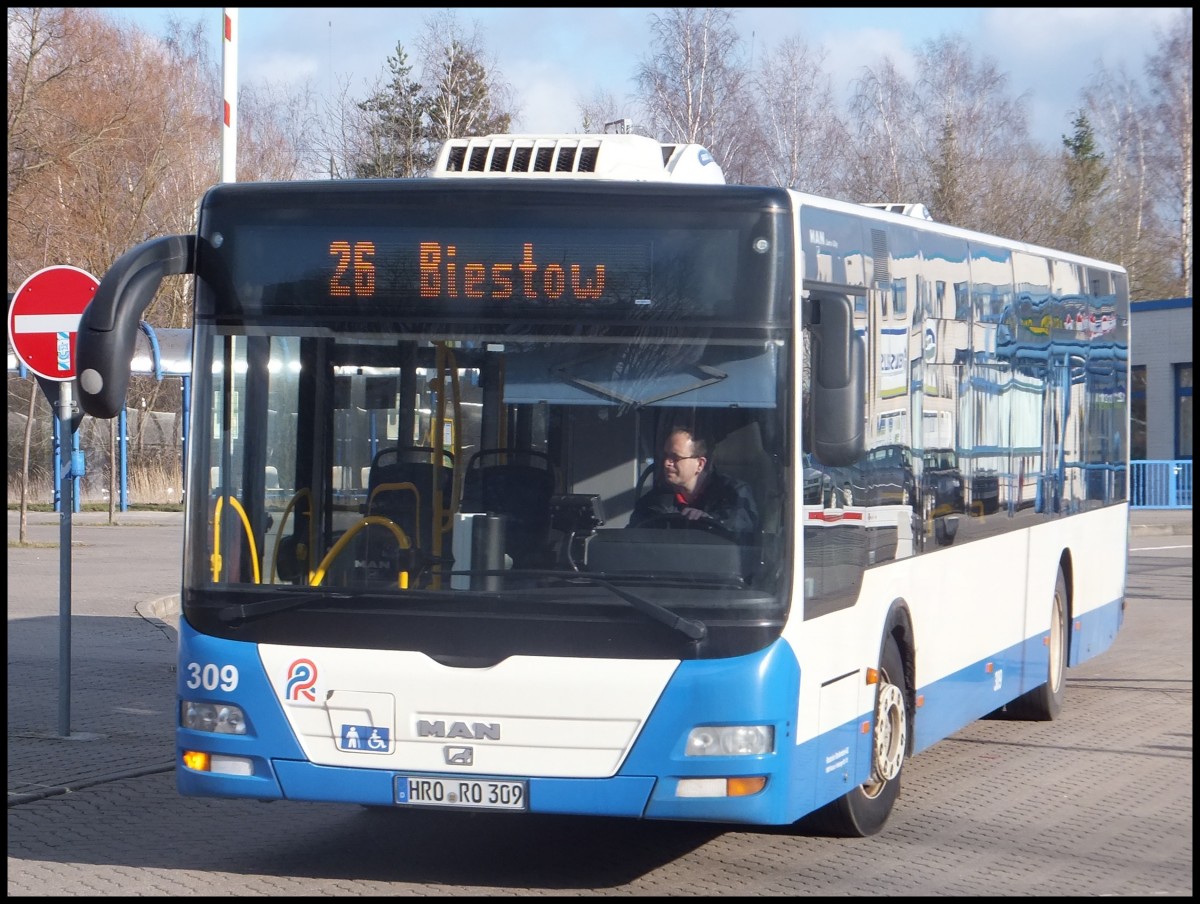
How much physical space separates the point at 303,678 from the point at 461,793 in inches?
29.3

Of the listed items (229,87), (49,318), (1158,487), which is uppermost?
(229,87)

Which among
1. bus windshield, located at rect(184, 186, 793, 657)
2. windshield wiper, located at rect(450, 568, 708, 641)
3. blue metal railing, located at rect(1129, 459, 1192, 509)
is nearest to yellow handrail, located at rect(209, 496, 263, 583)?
bus windshield, located at rect(184, 186, 793, 657)

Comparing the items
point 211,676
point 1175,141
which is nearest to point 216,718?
point 211,676

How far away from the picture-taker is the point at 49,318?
10625 millimetres

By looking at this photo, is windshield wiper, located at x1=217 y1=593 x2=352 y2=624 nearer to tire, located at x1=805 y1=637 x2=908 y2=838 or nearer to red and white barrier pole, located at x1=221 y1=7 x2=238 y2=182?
tire, located at x1=805 y1=637 x2=908 y2=838

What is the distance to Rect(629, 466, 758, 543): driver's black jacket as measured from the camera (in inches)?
252

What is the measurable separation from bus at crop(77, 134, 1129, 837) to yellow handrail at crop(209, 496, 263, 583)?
1 cm

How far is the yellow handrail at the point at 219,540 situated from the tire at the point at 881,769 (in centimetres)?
264

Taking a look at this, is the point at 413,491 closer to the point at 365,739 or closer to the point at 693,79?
the point at 365,739

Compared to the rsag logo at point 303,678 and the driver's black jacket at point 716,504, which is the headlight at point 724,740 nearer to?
the driver's black jacket at point 716,504

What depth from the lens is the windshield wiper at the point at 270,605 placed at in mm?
6523

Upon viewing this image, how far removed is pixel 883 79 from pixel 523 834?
162 feet

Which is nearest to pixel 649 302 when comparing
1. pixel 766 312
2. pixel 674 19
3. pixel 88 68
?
pixel 766 312

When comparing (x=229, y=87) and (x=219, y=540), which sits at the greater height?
(x=229, y=87)
